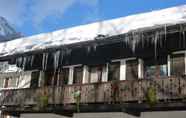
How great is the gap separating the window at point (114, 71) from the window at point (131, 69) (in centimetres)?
58

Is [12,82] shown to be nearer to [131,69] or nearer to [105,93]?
[105,93]

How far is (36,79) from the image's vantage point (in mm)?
21453

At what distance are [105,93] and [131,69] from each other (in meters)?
1.98

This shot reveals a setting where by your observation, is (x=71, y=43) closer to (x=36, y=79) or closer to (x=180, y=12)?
(x=36, y=79)

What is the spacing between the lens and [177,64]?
52.2ft

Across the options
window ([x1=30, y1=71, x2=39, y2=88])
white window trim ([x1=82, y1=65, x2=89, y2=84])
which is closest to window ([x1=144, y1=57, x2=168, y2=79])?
white window trim ([x1=82, y1=65, x2=89, y2=84])

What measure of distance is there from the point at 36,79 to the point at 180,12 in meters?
9.27

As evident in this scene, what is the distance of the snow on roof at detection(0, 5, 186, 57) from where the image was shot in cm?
1784

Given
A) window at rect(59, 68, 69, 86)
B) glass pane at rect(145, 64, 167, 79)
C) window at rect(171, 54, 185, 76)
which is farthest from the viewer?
window at rect(59, 68, 69, 86)

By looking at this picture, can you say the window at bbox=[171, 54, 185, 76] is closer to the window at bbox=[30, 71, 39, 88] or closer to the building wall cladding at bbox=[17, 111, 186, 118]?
the building wall cladding at bbox=[17, 111, 186, 118]

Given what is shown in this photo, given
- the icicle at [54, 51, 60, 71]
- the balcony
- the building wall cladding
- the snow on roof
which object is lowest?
the building wall cladding

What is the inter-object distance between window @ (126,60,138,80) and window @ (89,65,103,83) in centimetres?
166

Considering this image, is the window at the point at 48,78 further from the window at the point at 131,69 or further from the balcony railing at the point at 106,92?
the window at the point at 131,69

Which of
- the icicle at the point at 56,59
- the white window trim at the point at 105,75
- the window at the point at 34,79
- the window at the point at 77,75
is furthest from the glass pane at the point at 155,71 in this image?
the window at the point at 34,79
